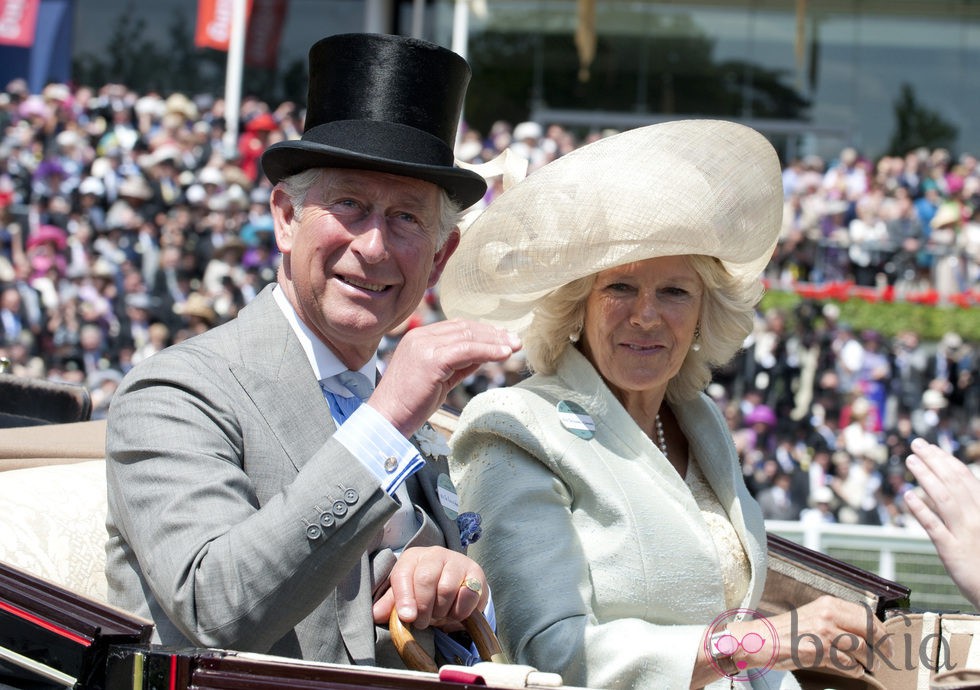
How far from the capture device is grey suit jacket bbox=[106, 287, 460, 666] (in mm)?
1933

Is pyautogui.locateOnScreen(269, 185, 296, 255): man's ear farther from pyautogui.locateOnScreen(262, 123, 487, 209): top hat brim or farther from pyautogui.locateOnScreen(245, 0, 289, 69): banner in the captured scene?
pyautogui.locateOnScreen(245, 0, 289, 69): banner

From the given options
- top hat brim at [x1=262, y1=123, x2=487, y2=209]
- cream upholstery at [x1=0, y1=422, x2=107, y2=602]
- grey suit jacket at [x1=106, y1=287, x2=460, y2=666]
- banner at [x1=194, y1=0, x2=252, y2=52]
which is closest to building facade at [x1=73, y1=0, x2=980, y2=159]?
banner at [x1=194, y1=0, x2=252, y2=52]

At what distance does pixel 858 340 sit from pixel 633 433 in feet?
46.9

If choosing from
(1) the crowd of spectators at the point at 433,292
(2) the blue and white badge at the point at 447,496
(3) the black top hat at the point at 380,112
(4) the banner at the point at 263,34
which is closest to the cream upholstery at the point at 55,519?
(2) the blue and white badge at the point at 447,496

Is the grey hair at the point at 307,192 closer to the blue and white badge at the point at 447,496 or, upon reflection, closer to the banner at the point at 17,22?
the blue and white badge at the point at 447,496

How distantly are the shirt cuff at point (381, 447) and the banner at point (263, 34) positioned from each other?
80.1 feet

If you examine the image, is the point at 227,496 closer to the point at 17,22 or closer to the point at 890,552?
the point at 890,552

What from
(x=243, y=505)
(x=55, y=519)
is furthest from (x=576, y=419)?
(x=55, y=519)

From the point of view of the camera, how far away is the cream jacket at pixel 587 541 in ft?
8.05

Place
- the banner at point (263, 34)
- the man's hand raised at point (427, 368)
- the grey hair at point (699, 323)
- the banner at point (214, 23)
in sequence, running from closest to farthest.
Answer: the man's hand raised at point (427, 368), the grey hair at point (699, 323), the banner at point (214, 23), the banner at point (263, 34)

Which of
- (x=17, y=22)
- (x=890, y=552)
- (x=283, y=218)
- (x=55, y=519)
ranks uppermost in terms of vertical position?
(x=17, y=22)

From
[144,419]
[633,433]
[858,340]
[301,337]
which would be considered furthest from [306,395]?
[858,340]

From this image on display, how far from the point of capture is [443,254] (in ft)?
8.68

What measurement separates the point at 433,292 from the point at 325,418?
1249 cm
